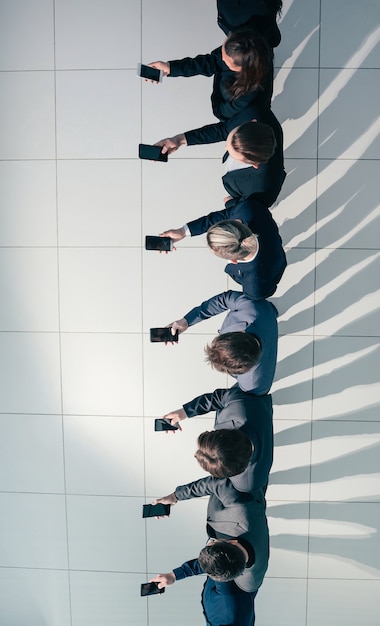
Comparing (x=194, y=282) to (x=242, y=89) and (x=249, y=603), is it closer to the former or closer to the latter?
(x=242, y=89)

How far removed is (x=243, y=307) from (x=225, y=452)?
705 mm

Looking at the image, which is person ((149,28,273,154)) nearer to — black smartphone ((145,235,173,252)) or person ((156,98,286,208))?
person ((156,98,286,208))

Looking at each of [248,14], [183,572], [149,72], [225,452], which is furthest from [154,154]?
[183,572]

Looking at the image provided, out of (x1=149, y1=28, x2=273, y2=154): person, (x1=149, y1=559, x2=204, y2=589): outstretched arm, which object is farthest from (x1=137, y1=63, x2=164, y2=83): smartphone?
(x1=149, y1=559, x2=204, y2=589): outstretched arm

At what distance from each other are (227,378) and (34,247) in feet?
4.96

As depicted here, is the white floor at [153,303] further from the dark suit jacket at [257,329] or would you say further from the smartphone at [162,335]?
the dark suit jacket at [257,329]

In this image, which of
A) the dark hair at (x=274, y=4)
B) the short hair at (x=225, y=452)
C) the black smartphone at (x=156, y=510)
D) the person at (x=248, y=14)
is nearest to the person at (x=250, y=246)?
the short hair at (x=225, y=452)

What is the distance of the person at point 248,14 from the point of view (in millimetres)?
2307

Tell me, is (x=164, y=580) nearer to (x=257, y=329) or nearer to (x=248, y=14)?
(x=257, y=329)

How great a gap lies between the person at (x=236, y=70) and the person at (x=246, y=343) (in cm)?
95

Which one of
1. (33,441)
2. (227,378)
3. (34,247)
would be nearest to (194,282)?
(227,378)

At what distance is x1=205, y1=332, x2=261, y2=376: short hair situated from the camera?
2213 millimetres

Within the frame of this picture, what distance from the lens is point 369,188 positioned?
3.03 m

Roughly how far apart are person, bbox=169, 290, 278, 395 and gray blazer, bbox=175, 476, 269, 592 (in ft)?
1.72
